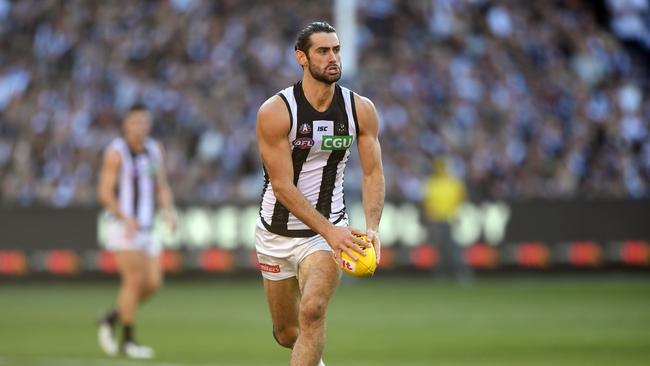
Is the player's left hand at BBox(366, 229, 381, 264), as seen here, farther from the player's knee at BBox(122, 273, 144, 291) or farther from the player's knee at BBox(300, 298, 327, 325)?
the player's knee at BBox(122, 273, 144, 291)

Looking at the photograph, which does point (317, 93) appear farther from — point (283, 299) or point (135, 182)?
point (135, 182)

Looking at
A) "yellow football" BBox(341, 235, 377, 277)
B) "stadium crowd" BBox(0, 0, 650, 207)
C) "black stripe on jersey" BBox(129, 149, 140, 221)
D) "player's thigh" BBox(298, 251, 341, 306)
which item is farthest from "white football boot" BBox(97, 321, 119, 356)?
"stadium crowd" BBox(0, 0, 650, 207)

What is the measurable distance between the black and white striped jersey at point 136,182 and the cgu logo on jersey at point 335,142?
18.8ft

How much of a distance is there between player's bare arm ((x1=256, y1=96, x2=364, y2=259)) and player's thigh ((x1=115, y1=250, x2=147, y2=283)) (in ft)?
18.2

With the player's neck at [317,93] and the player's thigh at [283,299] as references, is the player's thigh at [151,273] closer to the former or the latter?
the player's thigh at [283,299]

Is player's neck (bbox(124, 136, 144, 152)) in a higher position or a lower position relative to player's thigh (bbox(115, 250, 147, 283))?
Answer: higher

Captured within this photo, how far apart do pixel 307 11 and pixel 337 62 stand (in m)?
22.3

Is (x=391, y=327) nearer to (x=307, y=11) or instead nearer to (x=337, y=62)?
(x=337, y=62)

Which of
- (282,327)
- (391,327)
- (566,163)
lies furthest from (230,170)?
(282,327)

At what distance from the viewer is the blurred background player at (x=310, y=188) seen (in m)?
8.35

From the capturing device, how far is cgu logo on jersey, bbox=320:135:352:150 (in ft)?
28.3

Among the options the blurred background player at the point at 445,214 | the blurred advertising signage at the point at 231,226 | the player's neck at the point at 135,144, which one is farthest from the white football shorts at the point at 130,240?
the blurred advertising signage at the point at 231,226

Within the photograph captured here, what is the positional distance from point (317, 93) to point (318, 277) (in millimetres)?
1218

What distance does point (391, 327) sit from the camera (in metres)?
16.2
